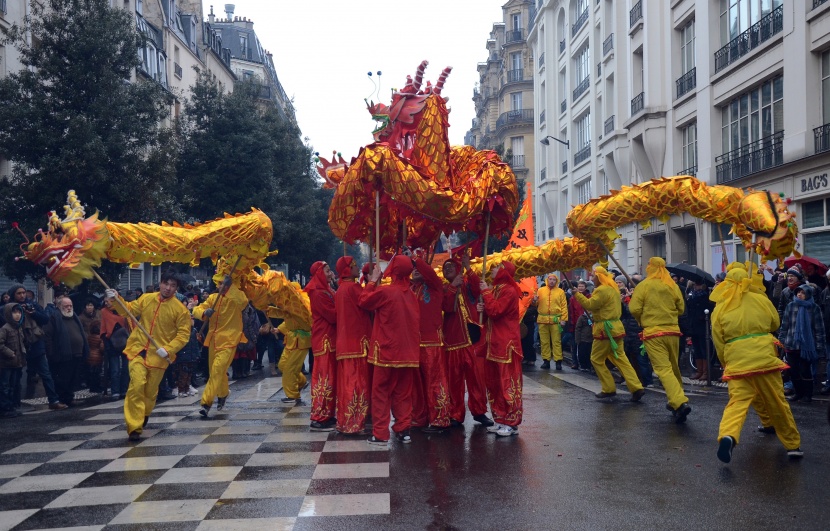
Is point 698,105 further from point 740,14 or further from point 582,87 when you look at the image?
point 582,87

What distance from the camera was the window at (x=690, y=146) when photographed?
24.6 m

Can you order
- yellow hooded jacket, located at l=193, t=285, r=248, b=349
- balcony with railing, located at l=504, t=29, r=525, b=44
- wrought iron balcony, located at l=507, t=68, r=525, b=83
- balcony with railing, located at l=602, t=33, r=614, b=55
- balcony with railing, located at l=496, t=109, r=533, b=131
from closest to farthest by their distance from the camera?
1. yellow hooded jacket, located at l=193, t=285, r=248, b=349
2. balcony with railing, located at l=602, t=33, r=614, b=55
3. balcony with railing, located at l=496, t=109, r=533, b=131
4. wrought iron balcony, located at l=507, t=68, r=525, b=83
5. balcony with railing, located at l=504, t=29, r=525, b=44

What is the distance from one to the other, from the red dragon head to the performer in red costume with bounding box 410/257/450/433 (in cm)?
318

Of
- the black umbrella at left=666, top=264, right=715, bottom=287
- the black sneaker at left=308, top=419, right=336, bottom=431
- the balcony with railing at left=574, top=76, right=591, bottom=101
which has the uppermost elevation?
the balcony with railing at left=574, top=76, right=591, bottom=101

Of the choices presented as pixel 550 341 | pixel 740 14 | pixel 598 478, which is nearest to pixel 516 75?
pixel 740 14

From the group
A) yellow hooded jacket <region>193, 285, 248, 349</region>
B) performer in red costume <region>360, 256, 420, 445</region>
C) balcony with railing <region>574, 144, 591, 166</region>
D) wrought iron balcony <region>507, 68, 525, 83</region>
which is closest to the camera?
performer in red costume <region>360, 256, 420, 445</region>

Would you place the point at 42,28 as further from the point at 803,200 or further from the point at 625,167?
the point at 625,167

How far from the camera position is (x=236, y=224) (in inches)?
367

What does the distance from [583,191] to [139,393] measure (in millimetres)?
32136

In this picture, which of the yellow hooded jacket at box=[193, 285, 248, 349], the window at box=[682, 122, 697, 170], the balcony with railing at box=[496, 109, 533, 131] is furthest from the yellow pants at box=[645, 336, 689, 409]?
the balcony with railing at box=[496, 109, 533, 131]

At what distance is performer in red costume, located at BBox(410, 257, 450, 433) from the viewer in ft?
28.6

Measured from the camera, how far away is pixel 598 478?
6492 millimetres

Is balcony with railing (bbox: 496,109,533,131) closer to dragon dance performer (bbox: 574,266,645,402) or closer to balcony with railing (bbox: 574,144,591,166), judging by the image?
balcony with railing (bbox: 574,144,591,166)

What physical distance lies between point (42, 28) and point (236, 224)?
9736 millimetres
